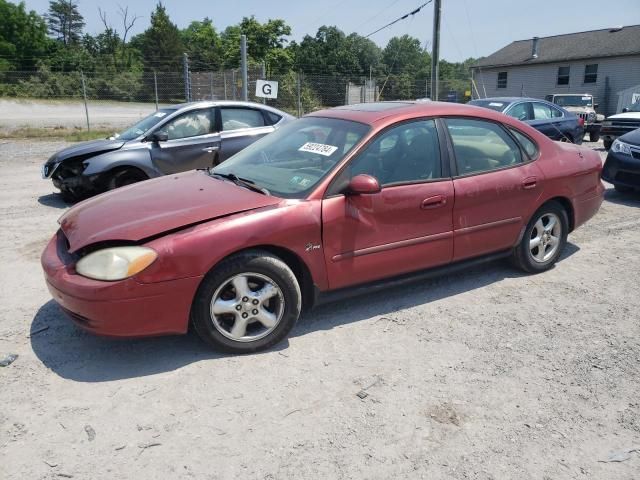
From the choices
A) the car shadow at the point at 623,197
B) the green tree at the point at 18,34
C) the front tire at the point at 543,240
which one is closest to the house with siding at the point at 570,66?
the car shadow at the point at 623,197

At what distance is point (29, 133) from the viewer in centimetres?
1800

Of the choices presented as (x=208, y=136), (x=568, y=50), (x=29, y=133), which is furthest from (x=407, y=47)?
(x=208, y=136)

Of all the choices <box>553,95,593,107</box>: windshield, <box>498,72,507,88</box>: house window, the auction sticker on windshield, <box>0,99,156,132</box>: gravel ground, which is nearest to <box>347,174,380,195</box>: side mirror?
the auction sticker on windshield

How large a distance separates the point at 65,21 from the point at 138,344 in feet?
309

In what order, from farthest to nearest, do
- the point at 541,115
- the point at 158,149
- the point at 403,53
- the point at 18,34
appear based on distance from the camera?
the point at 403,53, the point at 18,34, the point at 541,115, the point at 158,149

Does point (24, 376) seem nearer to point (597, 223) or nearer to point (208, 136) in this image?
point (208, 136)

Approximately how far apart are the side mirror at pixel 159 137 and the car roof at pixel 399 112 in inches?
140

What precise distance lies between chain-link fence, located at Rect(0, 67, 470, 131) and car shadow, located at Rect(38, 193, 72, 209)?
13.0 m

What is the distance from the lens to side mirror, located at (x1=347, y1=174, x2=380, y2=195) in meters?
3.51

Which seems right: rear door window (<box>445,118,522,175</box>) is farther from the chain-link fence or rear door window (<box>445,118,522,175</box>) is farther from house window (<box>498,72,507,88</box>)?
house window (<box>498,72,507,88</box>)

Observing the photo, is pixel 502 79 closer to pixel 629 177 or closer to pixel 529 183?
pixel 629 177

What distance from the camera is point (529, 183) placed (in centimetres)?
452

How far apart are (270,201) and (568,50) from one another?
3867cm

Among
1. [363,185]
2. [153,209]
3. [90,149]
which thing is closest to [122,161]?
[90,149]
